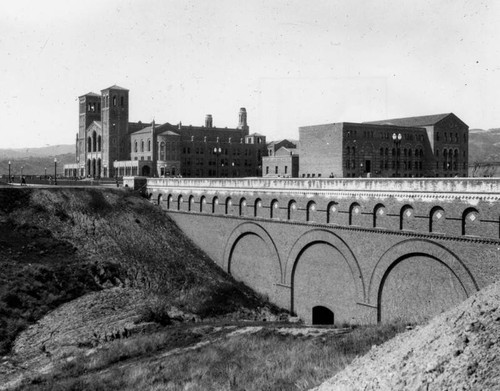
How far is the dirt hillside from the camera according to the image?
8227 mm

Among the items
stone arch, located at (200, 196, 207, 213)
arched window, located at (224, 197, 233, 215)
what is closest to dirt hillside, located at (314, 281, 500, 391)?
arched window, located at (224, 197, 233, 215)

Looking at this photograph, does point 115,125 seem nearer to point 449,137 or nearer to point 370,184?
point 449,137

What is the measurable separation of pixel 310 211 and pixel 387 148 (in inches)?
1250

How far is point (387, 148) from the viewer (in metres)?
62.3

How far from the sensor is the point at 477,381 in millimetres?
7996

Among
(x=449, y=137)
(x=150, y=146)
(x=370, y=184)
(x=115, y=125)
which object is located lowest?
(x=370, y=184)

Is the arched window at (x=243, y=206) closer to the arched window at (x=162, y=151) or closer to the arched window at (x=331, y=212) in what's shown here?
the arched window at (x=331, y=212)

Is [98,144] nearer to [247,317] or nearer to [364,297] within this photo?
[247,317]

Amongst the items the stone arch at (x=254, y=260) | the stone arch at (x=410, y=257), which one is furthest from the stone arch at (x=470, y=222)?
the stone arch at (x=254, y=260)

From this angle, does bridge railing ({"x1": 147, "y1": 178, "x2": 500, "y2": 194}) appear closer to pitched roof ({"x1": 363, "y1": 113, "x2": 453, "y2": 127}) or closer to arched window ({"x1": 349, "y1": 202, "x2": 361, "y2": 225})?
arched window ({"x1": 349, "y1": 202, "x2": 361, "y2": 225})

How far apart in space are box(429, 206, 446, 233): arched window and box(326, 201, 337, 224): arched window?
680cm

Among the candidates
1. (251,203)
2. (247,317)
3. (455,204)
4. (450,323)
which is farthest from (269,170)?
(450,323)

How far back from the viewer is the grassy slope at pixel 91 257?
3133 centimetres

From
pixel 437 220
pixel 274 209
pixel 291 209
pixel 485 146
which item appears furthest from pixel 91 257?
pixel 485 146
